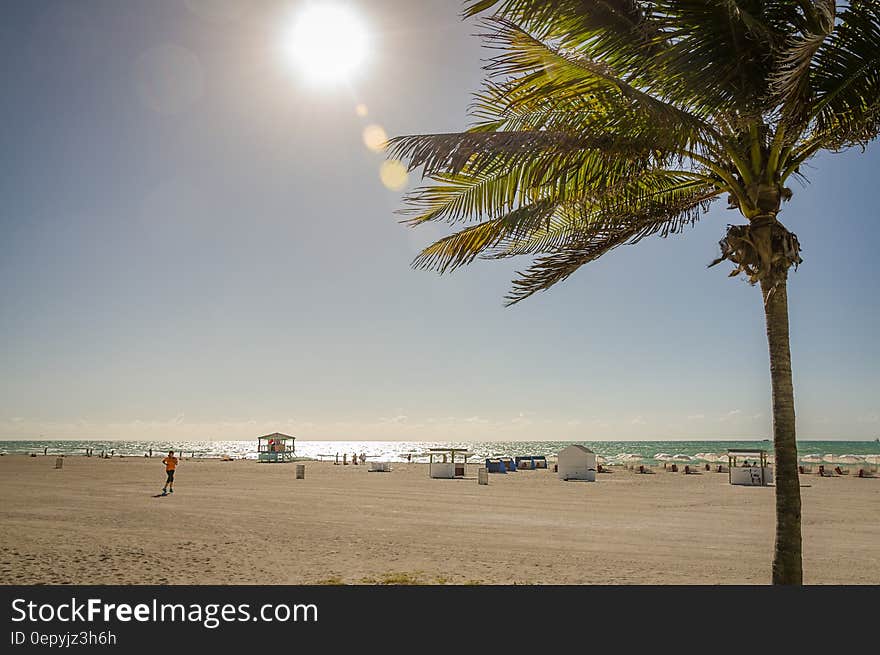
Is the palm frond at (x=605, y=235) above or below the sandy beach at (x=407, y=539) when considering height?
above

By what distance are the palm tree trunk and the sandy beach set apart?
428cm

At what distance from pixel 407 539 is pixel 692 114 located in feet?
35.5

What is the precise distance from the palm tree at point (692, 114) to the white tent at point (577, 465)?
32617 millimetres

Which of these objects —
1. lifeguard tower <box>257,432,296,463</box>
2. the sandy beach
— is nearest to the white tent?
the sandy beach

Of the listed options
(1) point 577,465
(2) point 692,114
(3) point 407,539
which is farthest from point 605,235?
(1) point 577,465

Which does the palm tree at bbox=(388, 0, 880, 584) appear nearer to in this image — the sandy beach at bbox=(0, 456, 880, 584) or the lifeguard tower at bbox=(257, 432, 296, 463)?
the sandy beach at bbox=(0, 456, 880, 584)

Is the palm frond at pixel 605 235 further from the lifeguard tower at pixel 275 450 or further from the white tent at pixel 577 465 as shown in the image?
the lifeguard tower at pixel 275 450

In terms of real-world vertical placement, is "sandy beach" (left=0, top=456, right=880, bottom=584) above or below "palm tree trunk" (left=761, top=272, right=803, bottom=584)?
below

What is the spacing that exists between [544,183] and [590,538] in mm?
10502

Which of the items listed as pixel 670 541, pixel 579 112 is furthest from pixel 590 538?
pixel 579 112

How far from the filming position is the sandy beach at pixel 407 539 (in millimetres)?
10031

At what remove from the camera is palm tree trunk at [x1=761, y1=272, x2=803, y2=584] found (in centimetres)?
584

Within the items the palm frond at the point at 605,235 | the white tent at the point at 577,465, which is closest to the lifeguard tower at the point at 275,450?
the white tent at the point at 577,465
